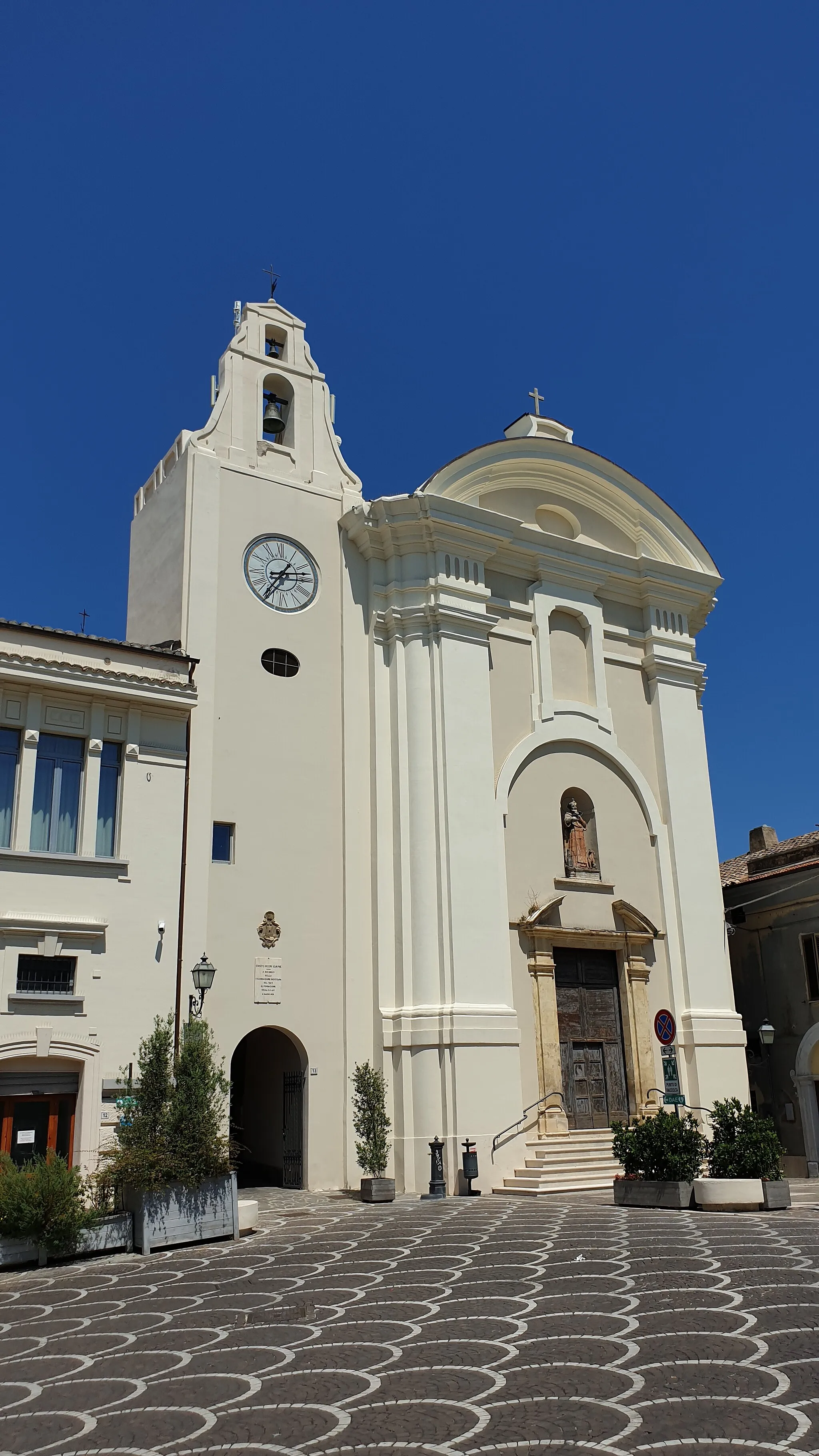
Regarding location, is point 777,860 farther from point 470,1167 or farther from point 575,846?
point 470,1167

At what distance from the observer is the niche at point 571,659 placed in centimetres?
2719

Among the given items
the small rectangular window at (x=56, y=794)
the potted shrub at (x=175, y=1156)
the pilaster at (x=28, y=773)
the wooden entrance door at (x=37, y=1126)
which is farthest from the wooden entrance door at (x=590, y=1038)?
the pilaster at (x=28, y=773)

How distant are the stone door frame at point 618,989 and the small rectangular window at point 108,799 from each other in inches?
344

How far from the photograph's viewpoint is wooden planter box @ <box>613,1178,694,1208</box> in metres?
16.5

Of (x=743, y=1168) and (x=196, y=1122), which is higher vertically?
(x=196, y=1122)

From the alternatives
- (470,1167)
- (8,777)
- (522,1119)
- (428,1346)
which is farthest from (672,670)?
(428,1346)

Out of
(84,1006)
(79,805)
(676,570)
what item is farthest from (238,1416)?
(676,570)

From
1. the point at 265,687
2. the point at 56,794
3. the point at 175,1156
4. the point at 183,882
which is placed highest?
the point at 265,687

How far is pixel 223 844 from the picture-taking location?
21484 mm

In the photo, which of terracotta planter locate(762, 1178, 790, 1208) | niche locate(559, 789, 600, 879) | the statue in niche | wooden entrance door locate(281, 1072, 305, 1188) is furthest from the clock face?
terracotta planter locate(762, 1178, 790, 1208)

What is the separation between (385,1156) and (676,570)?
54.3 ft

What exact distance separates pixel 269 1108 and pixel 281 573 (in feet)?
35.9

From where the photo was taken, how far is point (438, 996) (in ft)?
72.6

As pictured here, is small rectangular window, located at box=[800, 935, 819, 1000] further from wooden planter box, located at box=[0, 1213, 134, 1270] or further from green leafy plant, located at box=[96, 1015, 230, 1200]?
wooden planter box, located at box=[0, 1213, 134, 1270]
